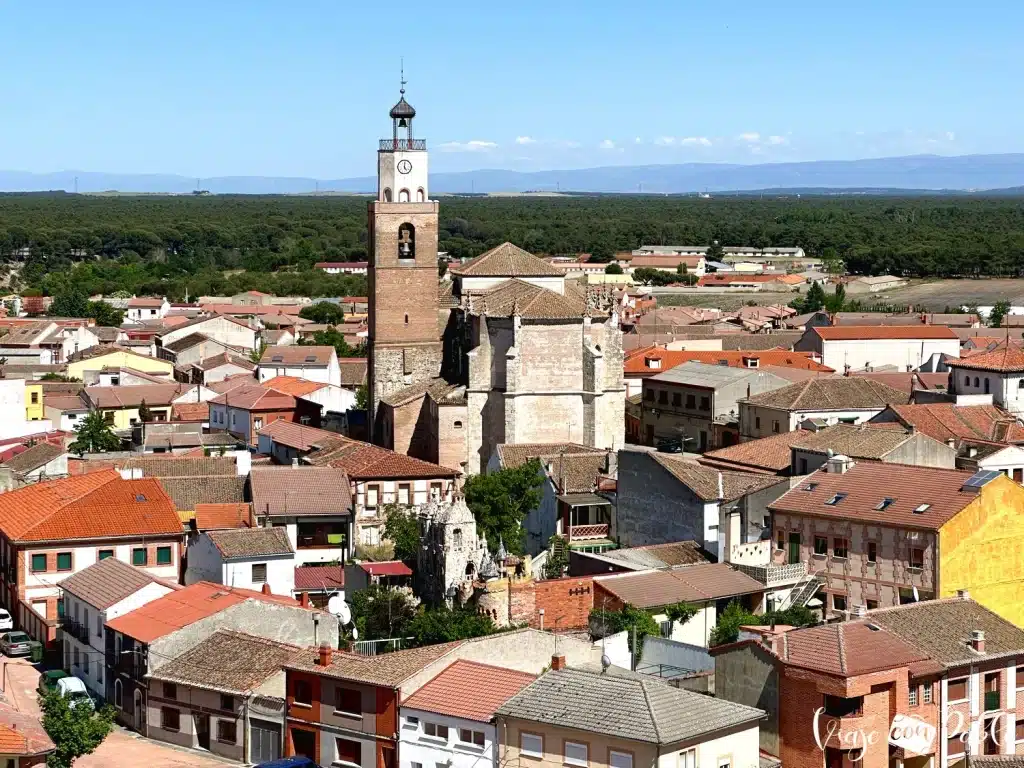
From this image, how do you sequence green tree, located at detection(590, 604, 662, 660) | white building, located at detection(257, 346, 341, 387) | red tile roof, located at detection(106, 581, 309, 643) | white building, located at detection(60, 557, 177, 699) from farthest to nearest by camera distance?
white building, located at detection(257, 346, 341, 387) → white building, located at detection(60, 557, 177, 699) → red tile roof, located at detection(106, 581, 309, 643) → green tree, located at detection(590, 604, 662, 660)

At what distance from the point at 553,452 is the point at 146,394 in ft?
76.0

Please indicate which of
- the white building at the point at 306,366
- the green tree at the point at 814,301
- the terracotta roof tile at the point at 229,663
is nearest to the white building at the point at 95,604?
the terracotta roof tile at the point at 229,663

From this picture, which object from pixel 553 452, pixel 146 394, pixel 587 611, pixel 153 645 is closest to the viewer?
pixel 153 645

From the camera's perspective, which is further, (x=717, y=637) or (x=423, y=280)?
(x=423, y=280)

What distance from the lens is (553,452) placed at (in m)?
49.2

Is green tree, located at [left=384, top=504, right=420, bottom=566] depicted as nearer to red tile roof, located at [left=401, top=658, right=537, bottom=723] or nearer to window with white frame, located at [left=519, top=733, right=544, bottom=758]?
red tile roof, located at [left=401, top=658, right=537, bottom=723]

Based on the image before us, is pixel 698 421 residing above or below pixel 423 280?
below

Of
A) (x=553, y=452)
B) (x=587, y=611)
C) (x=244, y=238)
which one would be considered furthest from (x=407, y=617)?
(x=244, y=238)

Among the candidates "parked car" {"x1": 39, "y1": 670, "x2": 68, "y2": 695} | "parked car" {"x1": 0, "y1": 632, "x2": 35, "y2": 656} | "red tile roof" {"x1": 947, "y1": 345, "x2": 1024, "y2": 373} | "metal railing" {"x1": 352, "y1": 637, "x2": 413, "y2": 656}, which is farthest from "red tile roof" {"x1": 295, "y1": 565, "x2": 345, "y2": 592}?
"red tile roof" {"x1": 947, "y1": 345, "x2": 1024, "y2": 373}

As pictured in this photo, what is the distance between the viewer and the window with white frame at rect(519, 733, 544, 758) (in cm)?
2455

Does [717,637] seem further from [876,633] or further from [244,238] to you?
[244,238]

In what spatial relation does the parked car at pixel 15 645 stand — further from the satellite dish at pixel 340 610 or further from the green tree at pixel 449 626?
the green tree at pixel 449 626

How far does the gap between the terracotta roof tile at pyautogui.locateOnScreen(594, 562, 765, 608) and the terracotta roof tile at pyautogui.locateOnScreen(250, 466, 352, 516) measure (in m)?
10.1

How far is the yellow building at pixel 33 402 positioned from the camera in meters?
62.6
